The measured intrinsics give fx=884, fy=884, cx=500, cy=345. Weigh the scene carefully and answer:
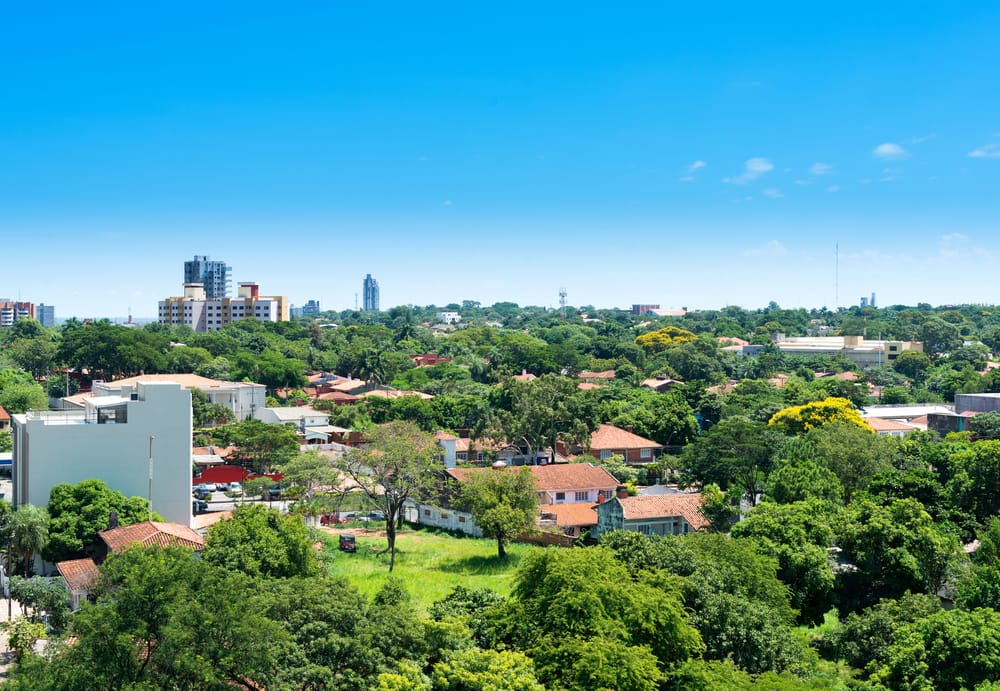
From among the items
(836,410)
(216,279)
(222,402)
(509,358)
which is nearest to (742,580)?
(836,410)

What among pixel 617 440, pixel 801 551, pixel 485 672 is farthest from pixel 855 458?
pixel 485 672

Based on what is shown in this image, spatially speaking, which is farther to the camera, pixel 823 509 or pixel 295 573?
pixel 823 509

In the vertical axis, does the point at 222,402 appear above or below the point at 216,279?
below

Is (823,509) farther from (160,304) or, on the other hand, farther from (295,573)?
(160,304)

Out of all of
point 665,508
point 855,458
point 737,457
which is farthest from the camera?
point 737,457

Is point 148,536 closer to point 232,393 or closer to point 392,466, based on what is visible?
point 392,466

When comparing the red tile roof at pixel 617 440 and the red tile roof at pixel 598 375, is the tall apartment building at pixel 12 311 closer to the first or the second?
the red tile roof at pixel 598 375
